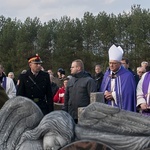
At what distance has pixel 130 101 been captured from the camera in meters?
5.03

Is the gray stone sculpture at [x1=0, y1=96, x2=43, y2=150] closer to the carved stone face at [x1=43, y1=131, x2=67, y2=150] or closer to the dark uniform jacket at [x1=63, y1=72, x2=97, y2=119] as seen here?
the carved stone face at [x1=43, y1=131, x2=67, y2=150]

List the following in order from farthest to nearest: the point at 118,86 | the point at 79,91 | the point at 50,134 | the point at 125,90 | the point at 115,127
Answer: the point at 79,91 → the point at 118,86 → the point at 125,90 → the point at 50,134 → the point at 115,127

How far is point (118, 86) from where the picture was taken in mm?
5227

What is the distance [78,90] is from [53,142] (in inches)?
104

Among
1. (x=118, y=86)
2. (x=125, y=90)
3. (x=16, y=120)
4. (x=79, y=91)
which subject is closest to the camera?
(x=16, y=120)

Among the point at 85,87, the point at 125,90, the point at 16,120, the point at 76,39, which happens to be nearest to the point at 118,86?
the point at 125,90

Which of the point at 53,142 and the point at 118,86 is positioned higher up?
the point at 118,86

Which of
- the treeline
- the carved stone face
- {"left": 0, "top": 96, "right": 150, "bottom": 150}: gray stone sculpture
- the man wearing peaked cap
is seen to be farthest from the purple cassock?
the treeline

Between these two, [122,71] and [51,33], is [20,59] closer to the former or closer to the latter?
[51,33]

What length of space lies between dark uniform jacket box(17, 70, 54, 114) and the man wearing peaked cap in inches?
45.8

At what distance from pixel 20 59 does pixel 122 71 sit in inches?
1225

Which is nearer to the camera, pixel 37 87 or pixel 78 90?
pixel 37 87

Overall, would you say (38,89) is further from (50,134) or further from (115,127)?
(115,127)

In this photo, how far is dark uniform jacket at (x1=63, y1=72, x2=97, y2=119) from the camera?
6.33 metres
